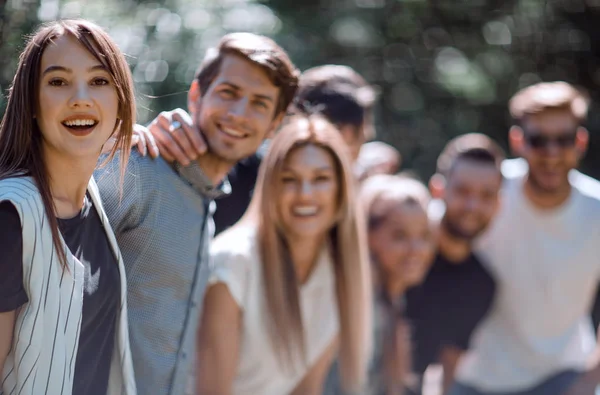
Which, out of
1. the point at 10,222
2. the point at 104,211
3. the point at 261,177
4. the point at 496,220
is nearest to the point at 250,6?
the point at 496,220

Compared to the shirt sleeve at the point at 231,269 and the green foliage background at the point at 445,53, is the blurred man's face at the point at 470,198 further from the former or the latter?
the green foliage background at the point at 445,53

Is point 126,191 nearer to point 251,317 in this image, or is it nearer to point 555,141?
point 251,317

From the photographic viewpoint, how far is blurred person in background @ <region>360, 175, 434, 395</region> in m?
3.62

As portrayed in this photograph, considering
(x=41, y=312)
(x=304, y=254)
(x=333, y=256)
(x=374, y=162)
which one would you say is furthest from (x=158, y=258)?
(x=374, y=162)

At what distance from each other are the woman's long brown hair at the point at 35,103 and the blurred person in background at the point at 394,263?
1.87m

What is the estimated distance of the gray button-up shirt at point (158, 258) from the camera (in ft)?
7.86

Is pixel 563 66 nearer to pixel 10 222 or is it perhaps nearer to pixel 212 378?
pixel 212 378

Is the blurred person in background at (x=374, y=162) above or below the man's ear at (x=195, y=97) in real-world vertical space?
below

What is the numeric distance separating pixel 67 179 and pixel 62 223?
0.34ft

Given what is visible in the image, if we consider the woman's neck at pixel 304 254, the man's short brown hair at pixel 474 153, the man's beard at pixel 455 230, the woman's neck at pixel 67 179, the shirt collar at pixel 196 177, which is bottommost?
the man's beard at pixel 455 230

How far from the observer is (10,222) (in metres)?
1.83

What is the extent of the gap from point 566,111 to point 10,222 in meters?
3.08

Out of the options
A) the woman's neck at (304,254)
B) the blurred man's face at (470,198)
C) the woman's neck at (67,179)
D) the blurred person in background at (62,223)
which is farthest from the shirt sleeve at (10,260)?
the blurred man's face at (470,198)

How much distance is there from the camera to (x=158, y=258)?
2.48 metres
